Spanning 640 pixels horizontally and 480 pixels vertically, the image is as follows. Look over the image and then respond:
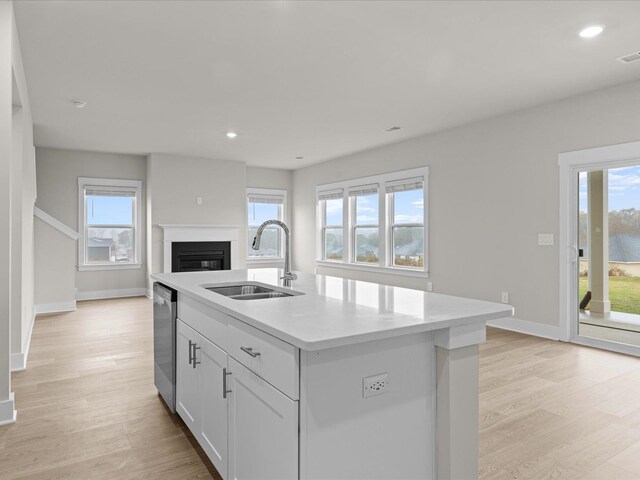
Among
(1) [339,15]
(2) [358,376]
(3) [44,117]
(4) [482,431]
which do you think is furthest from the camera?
(3) [44,117]

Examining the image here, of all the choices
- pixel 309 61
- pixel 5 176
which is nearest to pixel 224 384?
pixel 5 176

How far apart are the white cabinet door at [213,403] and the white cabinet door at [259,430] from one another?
89 mm

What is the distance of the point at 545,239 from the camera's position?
4469 millimetres

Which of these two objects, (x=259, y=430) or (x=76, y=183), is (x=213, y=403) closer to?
(x=259, y=430)

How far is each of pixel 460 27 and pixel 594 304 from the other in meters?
3.12

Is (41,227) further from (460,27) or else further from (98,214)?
(460,27)

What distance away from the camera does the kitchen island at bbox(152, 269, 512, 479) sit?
1271mm

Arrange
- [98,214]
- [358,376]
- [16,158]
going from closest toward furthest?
[358,376] < [16,158] < [98,214]

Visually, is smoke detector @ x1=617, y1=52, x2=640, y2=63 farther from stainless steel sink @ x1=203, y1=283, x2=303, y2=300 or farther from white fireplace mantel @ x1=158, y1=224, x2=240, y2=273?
white fireplace mantel @ x1=158, y1=224, x2=240, y2=273

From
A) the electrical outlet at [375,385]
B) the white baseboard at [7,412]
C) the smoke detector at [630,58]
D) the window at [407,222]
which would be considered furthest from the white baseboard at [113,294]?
the smoke detector at [630,58]

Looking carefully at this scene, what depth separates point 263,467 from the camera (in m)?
1.43

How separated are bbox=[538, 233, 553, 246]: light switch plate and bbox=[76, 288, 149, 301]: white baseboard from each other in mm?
6189

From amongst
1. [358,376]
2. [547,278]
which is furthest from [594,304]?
[358,376]

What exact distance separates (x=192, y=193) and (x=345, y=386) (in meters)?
6.69
